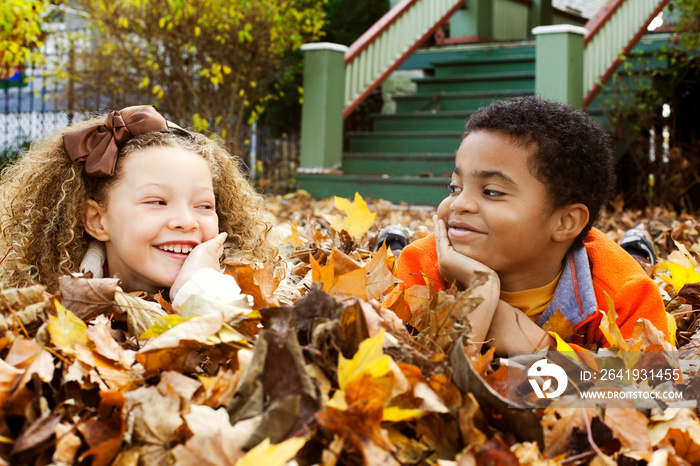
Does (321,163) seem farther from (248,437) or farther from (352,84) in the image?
(248,437)

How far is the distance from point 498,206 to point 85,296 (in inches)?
41.9

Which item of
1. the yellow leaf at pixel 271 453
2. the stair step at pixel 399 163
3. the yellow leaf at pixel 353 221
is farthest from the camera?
the stair step at pixel 399 163

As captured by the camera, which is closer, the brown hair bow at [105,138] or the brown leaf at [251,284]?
the brown leaf at [251,284]

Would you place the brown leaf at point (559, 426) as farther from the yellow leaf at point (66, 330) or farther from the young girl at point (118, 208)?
the young girl at point (118, 208)

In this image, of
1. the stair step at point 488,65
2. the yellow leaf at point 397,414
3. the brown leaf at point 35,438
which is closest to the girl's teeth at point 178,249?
the brown leaf at point 35,438

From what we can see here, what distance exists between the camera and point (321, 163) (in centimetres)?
802

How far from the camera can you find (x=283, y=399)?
0.98m

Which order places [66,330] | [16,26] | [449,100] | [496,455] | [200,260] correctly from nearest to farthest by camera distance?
1. [496,455]
2. [66,330]
3. [200,260]
4. [16,26]
5. [449,100]

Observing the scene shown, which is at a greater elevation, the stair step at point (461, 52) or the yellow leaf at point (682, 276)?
the stair step at point (461, 52)

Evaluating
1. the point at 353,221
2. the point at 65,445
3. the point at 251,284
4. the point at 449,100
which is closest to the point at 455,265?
the point at 251,284

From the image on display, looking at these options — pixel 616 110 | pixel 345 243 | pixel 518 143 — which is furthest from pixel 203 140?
pixel 616 110

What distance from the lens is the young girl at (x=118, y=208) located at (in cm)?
198

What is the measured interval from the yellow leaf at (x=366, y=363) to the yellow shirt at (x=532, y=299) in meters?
1.00

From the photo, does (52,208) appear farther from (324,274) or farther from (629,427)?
(629,427)
